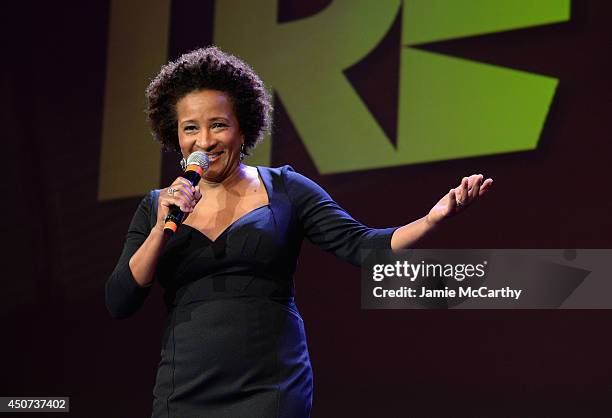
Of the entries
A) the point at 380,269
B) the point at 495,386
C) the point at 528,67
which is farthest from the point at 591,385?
the point at 528,67

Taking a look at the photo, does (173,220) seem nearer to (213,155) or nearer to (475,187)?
(213,155)

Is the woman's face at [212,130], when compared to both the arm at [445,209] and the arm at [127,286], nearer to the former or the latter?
the arm at [127,286]

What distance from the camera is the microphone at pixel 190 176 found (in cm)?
151

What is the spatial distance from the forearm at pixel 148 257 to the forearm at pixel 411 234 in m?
0.46

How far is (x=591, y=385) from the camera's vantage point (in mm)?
3023

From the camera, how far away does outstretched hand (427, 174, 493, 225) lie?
1507mm

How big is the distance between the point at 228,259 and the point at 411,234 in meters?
0.38

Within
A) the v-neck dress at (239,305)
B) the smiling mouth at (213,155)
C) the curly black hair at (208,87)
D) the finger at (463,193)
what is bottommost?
the v-neck dress at (239,305)

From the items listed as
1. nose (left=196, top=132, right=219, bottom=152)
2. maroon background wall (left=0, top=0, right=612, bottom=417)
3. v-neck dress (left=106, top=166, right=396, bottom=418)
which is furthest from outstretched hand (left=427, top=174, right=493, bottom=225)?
maroon background wall (left=0, top=0, right=612, bottom=417)

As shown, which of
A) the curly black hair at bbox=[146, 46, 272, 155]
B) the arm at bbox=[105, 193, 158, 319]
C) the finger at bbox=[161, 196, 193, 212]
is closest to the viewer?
the finger at bbox=[161, 196, 193, 212]

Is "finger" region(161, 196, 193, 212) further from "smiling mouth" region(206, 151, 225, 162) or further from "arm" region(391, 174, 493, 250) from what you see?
"arm" region(391, 174, 493, 250)

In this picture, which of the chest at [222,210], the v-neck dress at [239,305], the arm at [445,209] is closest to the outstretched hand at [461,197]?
the arm at [445,209]

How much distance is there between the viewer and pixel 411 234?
1603 millimetres

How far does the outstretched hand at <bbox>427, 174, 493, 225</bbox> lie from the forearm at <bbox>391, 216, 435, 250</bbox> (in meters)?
0.02
